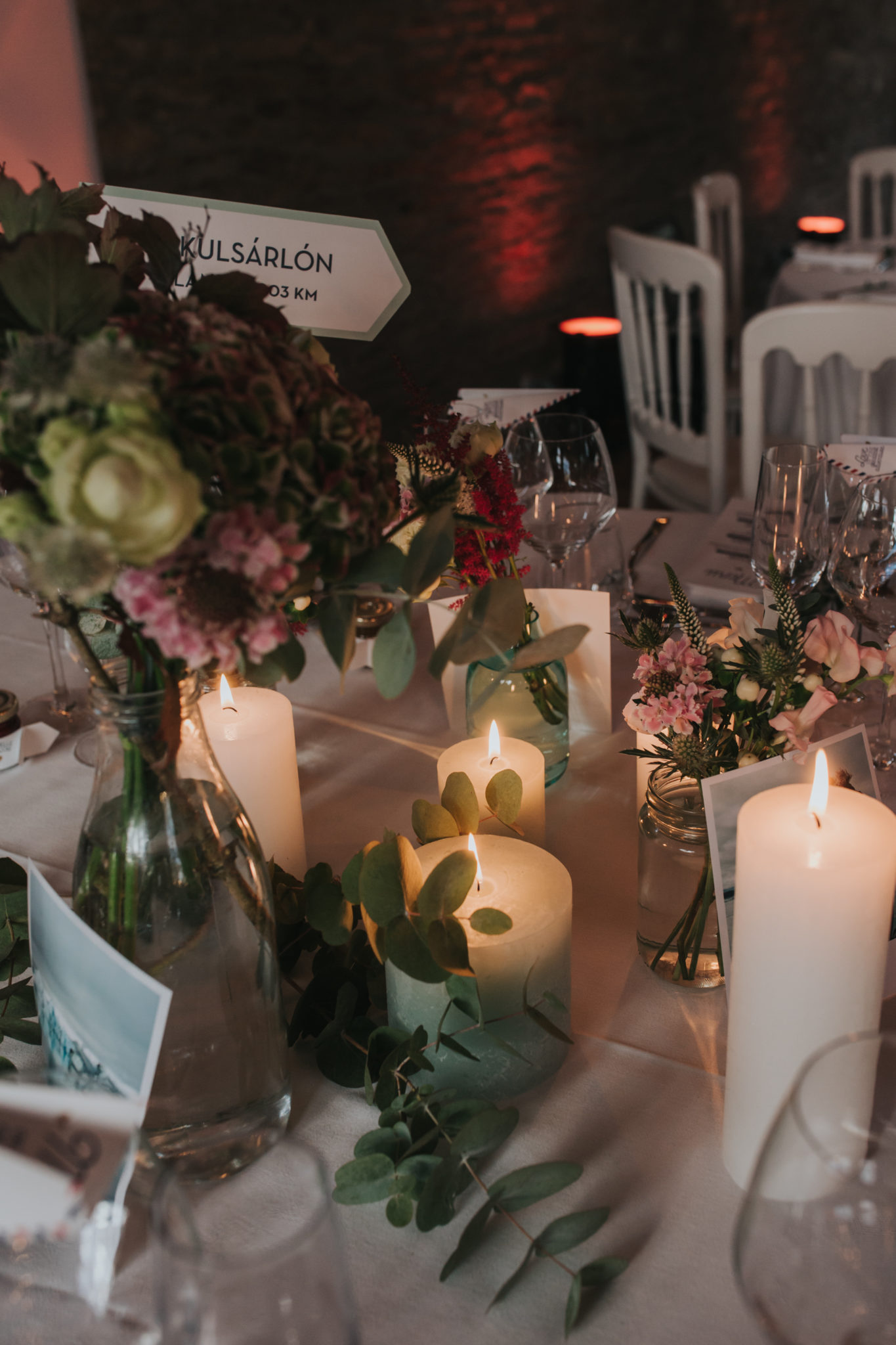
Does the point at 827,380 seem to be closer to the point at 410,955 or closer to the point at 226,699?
the point at 226,699

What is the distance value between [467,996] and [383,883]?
3.2 inches

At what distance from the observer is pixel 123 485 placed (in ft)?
1.24

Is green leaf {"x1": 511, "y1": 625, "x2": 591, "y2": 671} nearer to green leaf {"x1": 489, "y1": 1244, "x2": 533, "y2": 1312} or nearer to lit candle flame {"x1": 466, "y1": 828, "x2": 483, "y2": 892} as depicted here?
lit candle flame {"x1": 466, "y1": 828, "x2": 483, "y2": 892}

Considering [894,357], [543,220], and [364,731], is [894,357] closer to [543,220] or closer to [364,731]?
[364,731]

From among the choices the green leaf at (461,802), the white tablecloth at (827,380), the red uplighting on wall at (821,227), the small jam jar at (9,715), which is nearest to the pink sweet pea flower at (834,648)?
the green leaf at (461,802)

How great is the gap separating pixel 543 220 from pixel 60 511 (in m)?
4.78

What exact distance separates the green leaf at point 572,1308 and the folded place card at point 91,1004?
0.22m

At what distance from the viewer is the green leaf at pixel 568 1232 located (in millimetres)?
544

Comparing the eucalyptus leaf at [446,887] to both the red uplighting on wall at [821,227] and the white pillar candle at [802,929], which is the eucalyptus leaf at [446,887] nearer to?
the white pillar candle at [802,929]

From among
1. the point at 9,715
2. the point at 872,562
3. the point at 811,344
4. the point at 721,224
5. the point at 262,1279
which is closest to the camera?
the point at 262,1279

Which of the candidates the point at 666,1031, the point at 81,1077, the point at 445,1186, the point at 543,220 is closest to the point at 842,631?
the point at 666,1031

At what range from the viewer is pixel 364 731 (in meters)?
1.13

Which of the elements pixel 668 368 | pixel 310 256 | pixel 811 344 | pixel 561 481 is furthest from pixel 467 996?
pixel 668 368

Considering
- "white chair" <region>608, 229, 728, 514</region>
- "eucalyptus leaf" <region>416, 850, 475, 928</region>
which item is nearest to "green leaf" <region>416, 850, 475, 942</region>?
"eucalyptus leaf" <region>416, 850, 475, 928</region>
